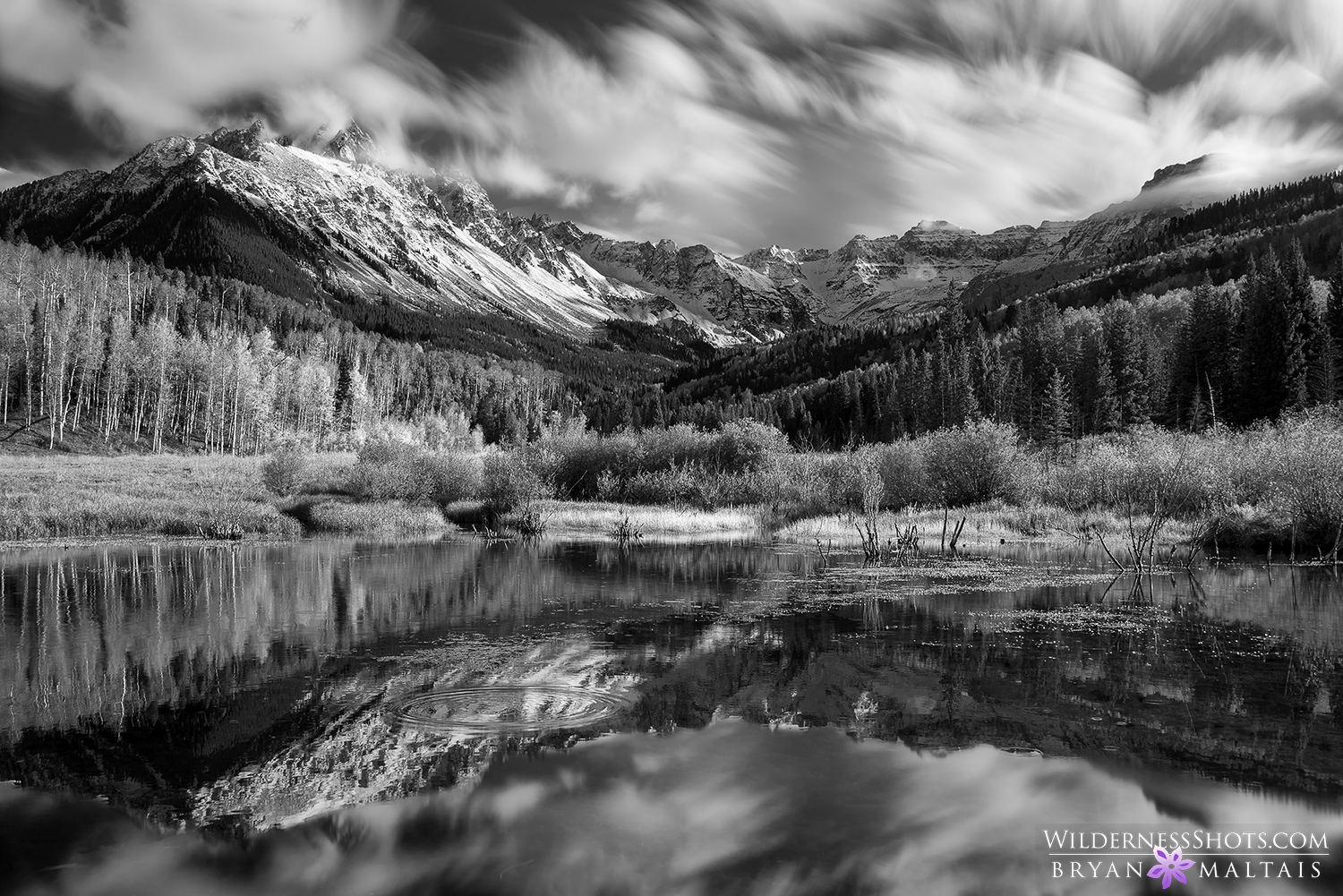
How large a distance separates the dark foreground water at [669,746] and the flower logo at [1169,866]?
10 cm

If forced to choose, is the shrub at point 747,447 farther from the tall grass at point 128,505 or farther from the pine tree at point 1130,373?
the pine tree at point 1130,373

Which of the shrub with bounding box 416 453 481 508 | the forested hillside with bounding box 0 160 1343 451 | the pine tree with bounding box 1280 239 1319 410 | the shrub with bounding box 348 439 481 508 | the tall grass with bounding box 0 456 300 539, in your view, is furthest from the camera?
the forested hillside with bounding box 0 160 1343 451

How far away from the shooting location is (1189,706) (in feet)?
37.8

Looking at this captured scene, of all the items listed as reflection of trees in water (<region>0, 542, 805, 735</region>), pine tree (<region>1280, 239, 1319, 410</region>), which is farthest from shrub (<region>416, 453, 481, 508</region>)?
pine tree (<region>1280, 239, 1319, 410</region>)

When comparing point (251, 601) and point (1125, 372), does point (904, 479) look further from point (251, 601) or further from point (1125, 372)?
point (1125, 372)

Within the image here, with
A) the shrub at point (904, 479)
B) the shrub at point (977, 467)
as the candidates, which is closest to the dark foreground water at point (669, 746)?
the shrub at point (977, 467)

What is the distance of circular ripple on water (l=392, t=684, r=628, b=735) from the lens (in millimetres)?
11078

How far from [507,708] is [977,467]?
42.9 meters

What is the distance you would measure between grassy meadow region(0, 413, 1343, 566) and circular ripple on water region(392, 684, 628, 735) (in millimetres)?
20832

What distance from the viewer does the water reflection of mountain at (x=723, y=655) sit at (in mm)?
10273

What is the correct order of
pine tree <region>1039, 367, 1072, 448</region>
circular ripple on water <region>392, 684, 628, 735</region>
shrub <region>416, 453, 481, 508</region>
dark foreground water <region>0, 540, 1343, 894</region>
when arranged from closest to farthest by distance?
dark foreground water <region>0, 540, 1343, 894</region>
circular ripple on water <region>392, 684, 628, 735</region>
shrub <region>416, 453, 481, 508</region>
pine tree <region>1039, 367, 1072, 448</region>

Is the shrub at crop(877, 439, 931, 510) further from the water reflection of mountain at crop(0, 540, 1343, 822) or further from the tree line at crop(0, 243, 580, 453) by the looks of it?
the tree line at crop(0, 243, 580, 453)

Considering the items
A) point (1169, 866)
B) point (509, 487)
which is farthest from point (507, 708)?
point (509, 487)

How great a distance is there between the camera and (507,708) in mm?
11836
